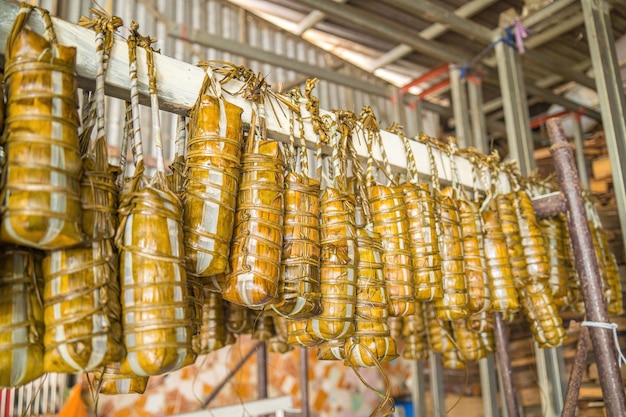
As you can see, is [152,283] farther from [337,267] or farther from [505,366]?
[505,366]

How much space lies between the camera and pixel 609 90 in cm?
304

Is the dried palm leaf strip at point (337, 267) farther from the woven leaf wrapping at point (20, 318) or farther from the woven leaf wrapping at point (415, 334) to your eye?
the woven leaf wrapping at point (415, 334)

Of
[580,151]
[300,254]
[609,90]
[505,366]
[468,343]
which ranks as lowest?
[505,366]

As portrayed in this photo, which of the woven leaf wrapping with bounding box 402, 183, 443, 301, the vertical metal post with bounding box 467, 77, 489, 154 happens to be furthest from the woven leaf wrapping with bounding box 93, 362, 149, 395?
the vertical metal post with bounding box 467, 77, 489, 154

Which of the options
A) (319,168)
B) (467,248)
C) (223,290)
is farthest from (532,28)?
(223,290)

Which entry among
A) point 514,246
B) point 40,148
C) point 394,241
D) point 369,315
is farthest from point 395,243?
point 40,148

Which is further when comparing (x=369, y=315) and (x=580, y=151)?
(x=580, y=151)

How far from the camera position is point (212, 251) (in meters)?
1.21

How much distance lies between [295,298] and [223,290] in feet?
0.64

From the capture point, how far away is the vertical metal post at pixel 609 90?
2.86 meters

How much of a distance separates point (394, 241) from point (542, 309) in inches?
41.5

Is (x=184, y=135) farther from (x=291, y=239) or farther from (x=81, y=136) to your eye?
(x=291, y=239)

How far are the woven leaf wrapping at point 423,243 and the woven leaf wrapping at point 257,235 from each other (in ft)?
2.13

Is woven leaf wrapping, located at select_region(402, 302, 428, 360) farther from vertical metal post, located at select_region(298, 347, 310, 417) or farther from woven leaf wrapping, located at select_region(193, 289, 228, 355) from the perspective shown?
woven leaf wrapping, located at select_region(193, 289, 228, 355)
